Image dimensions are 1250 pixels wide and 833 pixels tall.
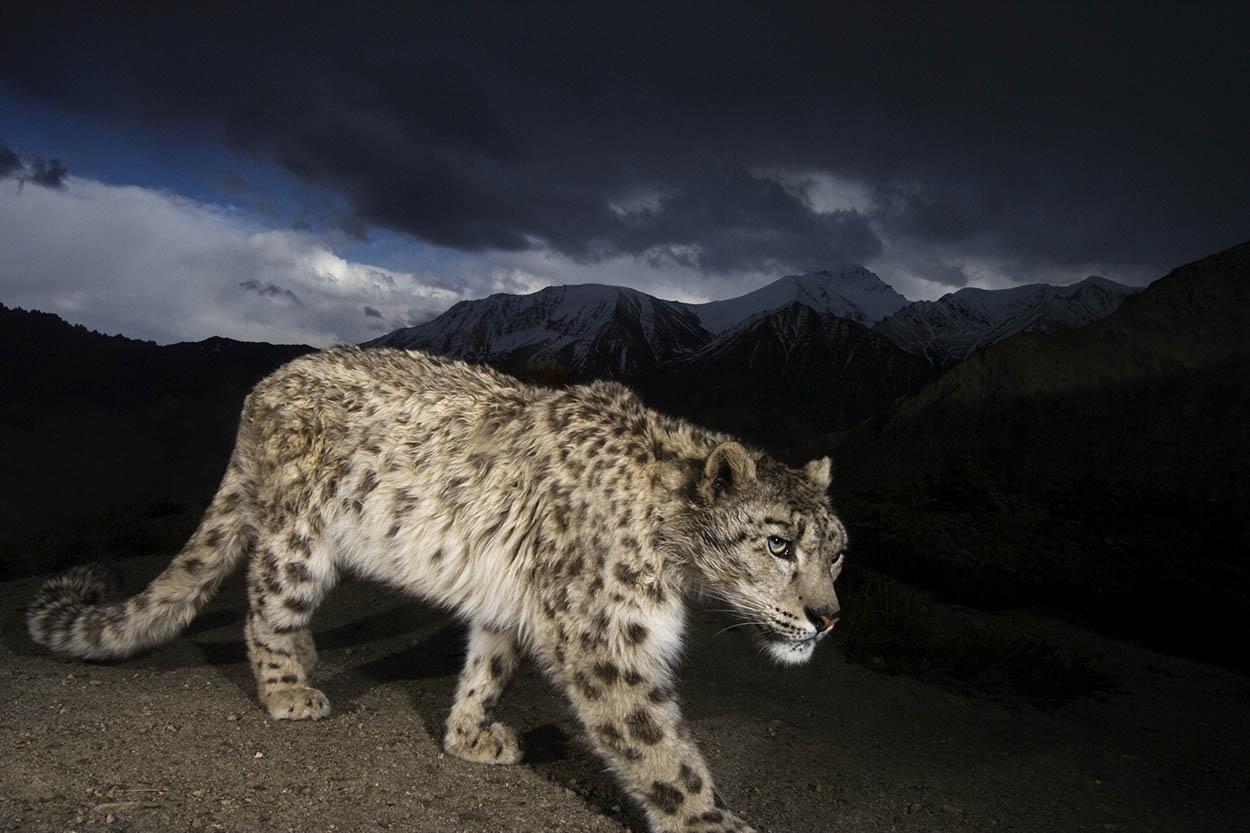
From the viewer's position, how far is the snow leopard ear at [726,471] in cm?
425

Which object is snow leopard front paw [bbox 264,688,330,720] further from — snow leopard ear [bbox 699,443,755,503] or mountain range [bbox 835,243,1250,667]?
mountain range [bbox 835,243,1250,667]

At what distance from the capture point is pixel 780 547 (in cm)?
420

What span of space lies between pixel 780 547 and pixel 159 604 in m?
3.98

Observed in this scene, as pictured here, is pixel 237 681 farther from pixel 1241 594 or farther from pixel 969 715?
pixel 1241 594

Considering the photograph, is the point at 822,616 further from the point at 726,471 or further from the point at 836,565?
the point at 726,471

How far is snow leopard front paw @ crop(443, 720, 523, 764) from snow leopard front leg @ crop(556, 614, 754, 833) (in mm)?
990

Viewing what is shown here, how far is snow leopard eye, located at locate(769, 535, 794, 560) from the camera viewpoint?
4199 millimetres

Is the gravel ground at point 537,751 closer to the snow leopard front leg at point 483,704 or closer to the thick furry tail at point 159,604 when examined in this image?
the snow leopard front leg at point 483,704

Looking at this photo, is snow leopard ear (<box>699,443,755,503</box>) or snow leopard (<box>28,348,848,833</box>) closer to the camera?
snow leopard (<box>28,348,848,833</box>)

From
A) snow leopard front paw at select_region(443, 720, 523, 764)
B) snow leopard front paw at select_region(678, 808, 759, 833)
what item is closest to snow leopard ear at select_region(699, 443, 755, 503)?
snow leopard front paw at select_region(678, 808, 759, 833)

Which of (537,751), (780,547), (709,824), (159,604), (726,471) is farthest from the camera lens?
(159,604)

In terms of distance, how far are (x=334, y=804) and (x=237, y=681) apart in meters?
2.04

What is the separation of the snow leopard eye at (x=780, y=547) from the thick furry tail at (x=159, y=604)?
10.9ft

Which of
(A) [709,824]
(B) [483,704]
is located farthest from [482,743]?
(A) [709,824]
